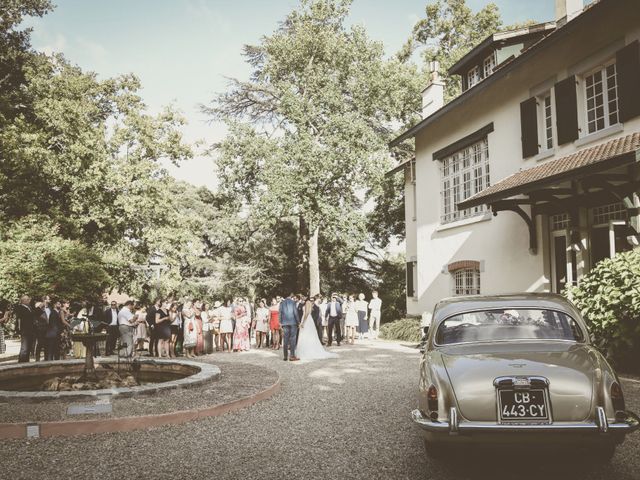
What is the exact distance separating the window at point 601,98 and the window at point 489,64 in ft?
19.4

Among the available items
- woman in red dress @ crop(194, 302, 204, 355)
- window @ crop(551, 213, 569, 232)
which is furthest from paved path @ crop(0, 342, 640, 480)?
woman in red dress @ crop(194, 302, 204, 355)

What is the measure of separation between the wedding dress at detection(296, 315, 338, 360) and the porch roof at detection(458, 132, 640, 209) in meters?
5.42

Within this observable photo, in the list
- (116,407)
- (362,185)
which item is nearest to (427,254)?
(362,185)

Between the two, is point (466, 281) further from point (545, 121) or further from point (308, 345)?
point (308, 345)

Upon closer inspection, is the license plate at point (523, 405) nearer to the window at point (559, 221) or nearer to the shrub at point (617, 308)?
the shrub at point (617, 308)

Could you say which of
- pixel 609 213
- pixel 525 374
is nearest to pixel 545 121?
pixel 609 213

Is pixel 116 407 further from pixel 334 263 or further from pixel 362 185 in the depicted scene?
pixel 334 263

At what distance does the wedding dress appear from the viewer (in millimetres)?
15125

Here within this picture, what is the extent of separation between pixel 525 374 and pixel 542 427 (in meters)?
0.47

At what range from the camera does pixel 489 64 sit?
19266 millimetres

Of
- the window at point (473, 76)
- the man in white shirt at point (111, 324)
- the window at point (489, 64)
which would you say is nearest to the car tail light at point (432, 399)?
the man in white shirt at point (111, 324)

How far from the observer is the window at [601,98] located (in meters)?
12.6

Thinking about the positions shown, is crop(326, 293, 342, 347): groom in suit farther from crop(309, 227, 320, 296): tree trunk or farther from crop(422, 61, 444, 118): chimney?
crop(309, 227, 320, 296): tree trunk

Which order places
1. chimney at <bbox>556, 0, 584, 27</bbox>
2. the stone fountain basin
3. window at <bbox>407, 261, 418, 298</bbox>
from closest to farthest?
1. the stone fountain basin
2. chimney at <bbox>556, 0, 584, 27</bbox>
3. window at <bbox>407, 261, 418, 298</bbox>
